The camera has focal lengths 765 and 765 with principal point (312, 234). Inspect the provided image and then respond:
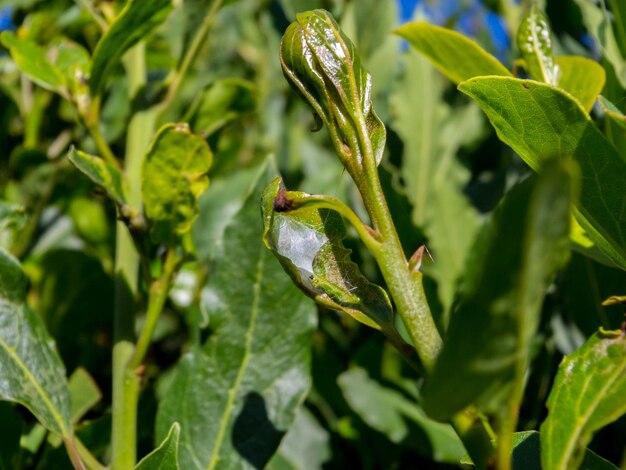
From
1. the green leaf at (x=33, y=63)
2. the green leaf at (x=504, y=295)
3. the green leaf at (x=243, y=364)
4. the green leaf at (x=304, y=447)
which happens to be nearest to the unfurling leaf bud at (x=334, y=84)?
the green leaf at (x=504, y=295)

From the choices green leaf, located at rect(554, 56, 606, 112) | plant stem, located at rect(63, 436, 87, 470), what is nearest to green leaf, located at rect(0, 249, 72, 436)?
plant stem, located at rect(63, 436, 87, 470)

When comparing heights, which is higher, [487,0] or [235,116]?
[235,116]

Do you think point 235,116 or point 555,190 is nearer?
point 555,190

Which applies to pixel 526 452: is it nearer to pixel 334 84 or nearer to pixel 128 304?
pixel 334 84

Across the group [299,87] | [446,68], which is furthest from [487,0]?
[299,87]

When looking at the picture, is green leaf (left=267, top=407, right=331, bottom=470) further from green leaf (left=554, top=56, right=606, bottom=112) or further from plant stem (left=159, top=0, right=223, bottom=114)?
green leaf (left=554, top=56, right=606, bottom=112)

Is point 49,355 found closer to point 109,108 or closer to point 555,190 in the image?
point 555,190

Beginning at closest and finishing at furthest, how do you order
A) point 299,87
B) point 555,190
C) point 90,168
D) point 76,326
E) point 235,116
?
point 555,190
point 299,87
point 90,168
point 235,116
point 76,326

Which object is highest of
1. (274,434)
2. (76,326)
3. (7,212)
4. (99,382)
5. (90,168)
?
(90,168)
